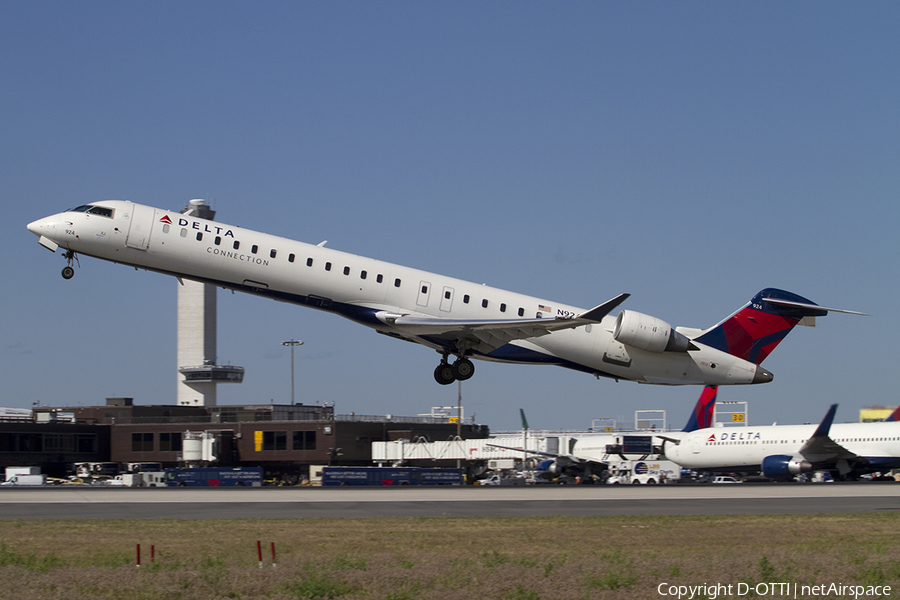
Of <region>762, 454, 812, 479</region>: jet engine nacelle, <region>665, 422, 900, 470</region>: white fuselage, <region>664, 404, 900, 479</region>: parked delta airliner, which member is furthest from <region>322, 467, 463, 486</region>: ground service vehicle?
<region>762, 454, 812, 479</region>: jet engine nacelle

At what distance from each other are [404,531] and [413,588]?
271 inches

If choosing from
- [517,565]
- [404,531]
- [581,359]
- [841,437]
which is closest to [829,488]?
[841,437]

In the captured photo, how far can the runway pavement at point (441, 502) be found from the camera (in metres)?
25.8

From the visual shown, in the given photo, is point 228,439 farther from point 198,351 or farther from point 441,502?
point 441,502

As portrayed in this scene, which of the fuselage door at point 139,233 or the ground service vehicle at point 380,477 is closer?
the fuselage door at point 139,233

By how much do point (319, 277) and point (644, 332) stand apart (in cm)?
1092

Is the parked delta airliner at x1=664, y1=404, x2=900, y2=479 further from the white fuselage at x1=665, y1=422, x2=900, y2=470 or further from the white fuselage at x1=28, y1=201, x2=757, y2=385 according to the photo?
the white fuselage at x1=28, y1=201, x2=757, y2=385

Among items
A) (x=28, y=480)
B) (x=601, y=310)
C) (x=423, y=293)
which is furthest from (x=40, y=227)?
(x=28, y=480)

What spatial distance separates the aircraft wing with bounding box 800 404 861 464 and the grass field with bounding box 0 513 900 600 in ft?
62.1

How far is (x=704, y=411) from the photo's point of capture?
176 ft

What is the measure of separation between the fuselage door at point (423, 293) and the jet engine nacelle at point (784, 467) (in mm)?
22047

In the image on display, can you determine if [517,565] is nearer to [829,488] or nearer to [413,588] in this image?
[413,588]

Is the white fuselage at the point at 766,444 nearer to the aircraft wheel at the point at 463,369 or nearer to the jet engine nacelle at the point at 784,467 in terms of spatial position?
the jet engine nacelle at the point at 784,467

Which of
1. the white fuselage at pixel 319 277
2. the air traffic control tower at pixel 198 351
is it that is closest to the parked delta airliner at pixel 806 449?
the white fuselage at pixel 319 277
